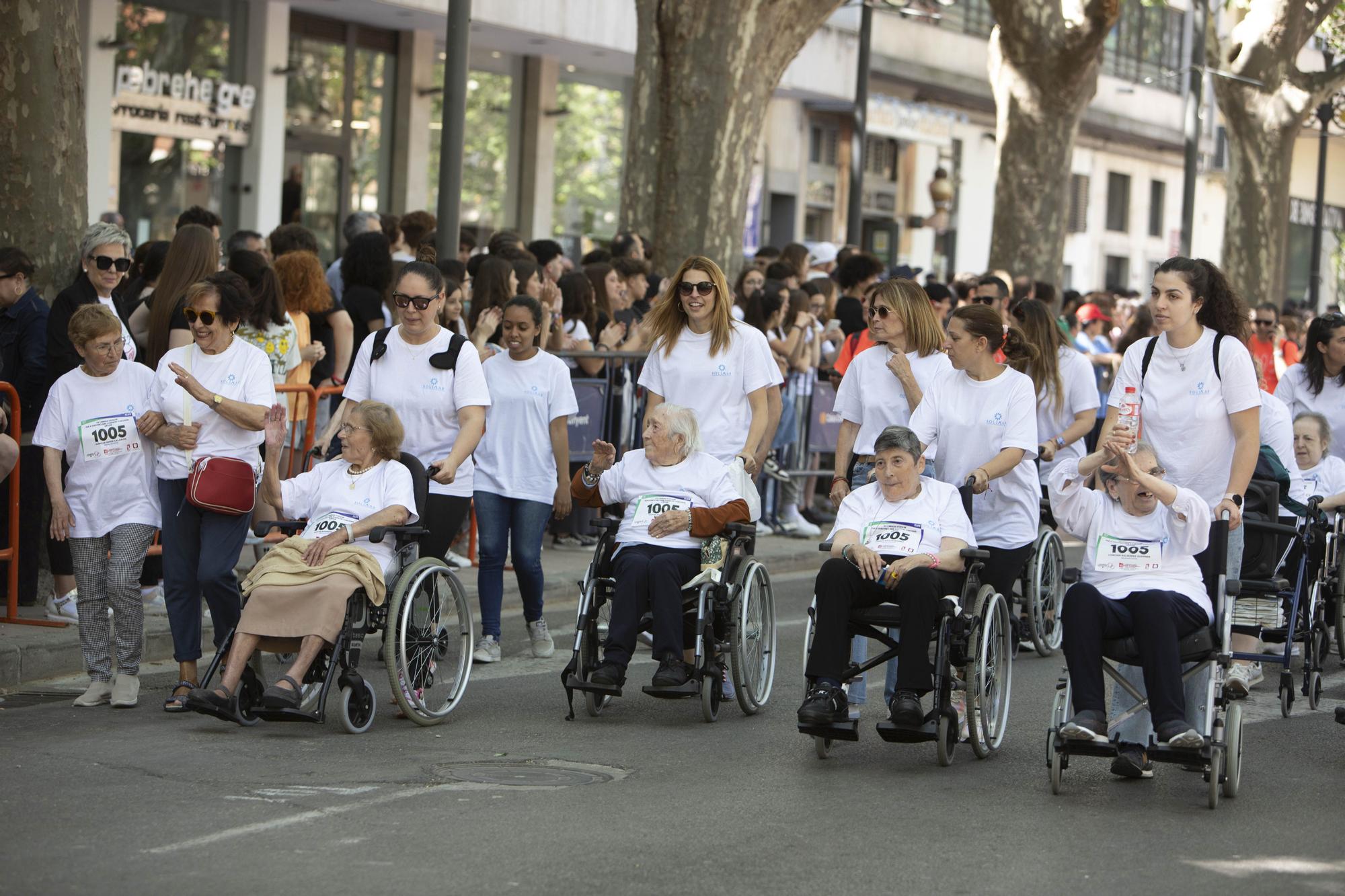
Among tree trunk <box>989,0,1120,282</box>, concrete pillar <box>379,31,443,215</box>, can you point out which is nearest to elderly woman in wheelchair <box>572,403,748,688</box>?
tree trunk <box>989,0,1120,282</box>

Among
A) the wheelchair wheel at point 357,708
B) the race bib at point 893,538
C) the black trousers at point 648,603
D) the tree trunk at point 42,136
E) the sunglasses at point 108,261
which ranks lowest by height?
the wheelchair wheel at point 357,708

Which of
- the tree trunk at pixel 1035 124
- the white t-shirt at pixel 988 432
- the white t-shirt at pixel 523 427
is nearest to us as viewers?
the white t-shirt at pixel 988 432

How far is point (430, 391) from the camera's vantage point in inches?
359

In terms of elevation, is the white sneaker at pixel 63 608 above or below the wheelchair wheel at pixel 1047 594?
below

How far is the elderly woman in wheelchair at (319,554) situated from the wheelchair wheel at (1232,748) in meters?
3.35

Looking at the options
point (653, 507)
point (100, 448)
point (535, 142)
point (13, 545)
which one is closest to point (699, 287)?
point (653, 507)

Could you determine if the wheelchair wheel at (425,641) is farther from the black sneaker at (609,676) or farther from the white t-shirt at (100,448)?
the white t-shirt at (100,448)

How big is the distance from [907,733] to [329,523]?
2571 millimetres

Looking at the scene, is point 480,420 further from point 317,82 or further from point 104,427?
point 317,82

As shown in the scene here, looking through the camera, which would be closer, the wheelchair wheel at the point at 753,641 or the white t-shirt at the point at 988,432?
the wheelchair wheel at the point at 753,641

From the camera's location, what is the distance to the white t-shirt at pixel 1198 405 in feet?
26.6

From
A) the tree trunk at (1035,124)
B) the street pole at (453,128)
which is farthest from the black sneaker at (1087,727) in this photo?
the tree trunk at (1035,124)

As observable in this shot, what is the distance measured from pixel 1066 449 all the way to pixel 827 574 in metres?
3.91

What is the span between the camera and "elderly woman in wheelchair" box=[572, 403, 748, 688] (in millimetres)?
8383
